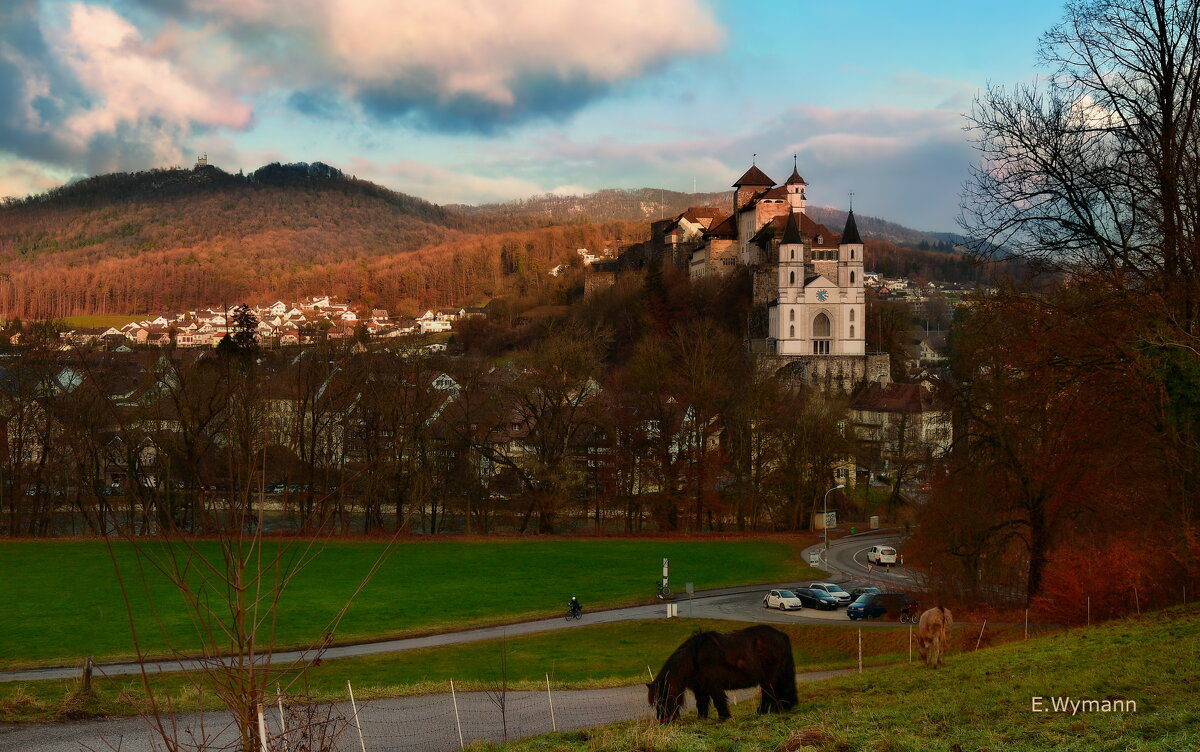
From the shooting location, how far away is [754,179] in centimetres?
12062

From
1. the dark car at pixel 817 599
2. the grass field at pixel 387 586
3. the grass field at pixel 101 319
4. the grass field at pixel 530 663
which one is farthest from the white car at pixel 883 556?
the grass field at pixel 101 319

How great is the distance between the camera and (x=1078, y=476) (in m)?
20.8

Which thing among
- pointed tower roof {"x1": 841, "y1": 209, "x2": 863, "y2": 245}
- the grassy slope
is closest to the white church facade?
pointed tower roof {"x1": 841, "y1": 209, "x2": 863, "y2": 245}

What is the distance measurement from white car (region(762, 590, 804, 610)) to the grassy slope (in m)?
19.3

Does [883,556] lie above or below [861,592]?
above

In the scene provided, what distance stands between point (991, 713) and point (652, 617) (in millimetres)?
22731

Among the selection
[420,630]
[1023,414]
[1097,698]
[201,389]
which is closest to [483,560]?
[420,630]

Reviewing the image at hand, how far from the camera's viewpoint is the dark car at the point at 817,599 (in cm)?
3284

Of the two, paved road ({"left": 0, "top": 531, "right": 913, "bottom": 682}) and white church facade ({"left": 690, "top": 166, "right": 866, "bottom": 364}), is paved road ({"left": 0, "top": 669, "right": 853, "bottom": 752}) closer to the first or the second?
paved road ({"left": 0, "top": 531, "right": 913, "bottom": 682})

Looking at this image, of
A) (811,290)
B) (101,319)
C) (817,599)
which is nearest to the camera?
(817,599)

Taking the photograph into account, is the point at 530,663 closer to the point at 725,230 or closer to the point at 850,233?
the point at 850,233

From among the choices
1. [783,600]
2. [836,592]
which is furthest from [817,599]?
[836,592]

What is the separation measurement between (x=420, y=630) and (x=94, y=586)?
43.9 feet

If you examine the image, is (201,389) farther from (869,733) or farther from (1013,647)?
(869,733)
